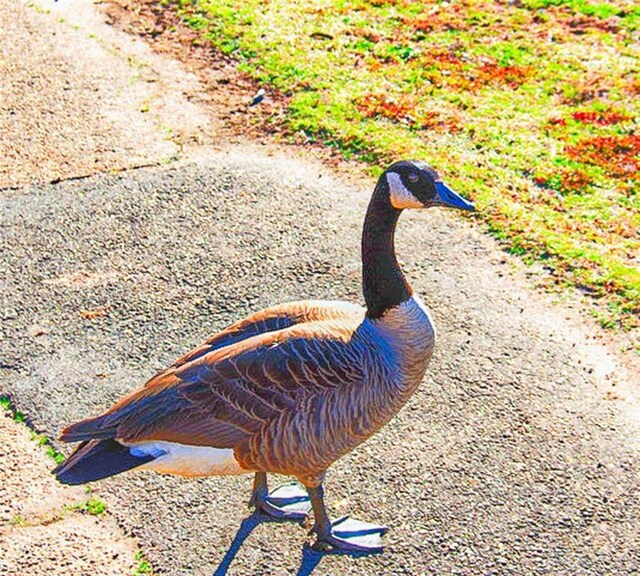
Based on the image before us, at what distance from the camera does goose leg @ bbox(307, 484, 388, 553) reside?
5961 mm

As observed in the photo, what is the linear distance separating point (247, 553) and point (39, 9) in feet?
28.7

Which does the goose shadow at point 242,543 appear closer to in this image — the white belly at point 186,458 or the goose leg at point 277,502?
the goose leg at point 277,502

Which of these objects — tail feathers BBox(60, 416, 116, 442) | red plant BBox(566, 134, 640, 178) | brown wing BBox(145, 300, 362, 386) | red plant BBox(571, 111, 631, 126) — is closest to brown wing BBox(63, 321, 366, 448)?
tail feathers BBox(60, 416, 116, 442)

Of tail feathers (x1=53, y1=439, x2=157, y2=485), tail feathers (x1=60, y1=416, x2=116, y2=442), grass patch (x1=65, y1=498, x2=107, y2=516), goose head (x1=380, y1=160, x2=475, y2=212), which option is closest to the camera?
tail feathers (x1=53, y1=439, x2=157, y2=485)

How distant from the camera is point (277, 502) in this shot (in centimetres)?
630

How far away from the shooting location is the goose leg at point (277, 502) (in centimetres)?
622

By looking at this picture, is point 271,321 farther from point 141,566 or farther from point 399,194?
point 141,566

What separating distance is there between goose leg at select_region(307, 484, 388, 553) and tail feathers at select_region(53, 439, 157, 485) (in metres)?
1.05

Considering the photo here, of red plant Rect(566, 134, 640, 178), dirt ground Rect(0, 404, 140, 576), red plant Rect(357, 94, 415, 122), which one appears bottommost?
dirt ground Rect(0, 404, 140, 576)

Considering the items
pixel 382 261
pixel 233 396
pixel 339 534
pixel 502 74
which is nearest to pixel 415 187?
pixel 382 261

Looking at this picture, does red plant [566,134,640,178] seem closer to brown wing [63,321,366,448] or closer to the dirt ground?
brown wing [63,321,366,448]

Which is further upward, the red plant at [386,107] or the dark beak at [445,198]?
the dark beak at [445,198]

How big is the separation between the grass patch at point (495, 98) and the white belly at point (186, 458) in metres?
3.64

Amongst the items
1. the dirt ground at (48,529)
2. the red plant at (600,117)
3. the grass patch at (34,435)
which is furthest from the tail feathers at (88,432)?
the red plant at (600,117)
